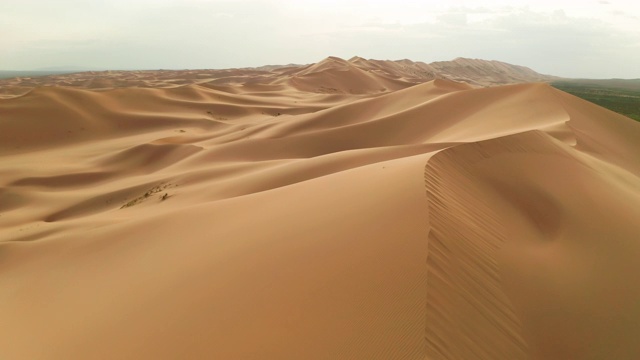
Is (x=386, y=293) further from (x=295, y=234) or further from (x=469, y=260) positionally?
(x=295, y=234)

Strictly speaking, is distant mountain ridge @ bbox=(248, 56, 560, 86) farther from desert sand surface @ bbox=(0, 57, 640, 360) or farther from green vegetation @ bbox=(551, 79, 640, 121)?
desert sand surface @ bbox=(0, 57, 640, 360)

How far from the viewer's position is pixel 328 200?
5676 mm

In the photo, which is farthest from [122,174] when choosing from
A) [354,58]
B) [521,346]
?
[354,58]

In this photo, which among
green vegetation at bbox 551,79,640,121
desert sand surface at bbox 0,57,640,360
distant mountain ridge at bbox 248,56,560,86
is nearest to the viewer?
desert sand surface at bbox 0,57,640,360

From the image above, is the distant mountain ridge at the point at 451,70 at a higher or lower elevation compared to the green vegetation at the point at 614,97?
higher

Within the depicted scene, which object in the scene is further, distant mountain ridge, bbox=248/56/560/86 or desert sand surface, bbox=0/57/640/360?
distant mountain ridge, bbox=248/56/560/86

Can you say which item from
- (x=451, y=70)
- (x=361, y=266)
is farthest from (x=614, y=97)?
(x=361, y=266)

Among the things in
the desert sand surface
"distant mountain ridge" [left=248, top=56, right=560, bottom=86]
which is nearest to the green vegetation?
"distant mountain ridge" [left=248, top=56, right=560, bottom=86]

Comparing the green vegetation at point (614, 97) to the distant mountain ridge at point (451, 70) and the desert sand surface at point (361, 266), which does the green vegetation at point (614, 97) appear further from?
the desert sand surface at point (361, 266)

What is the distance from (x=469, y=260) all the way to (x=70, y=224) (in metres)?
7.56

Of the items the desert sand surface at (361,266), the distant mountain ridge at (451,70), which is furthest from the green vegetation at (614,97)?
the desert sand surface at (361,266)

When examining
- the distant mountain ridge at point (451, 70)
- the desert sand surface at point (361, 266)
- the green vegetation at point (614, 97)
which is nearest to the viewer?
the desert sand surface at point (361, 266)

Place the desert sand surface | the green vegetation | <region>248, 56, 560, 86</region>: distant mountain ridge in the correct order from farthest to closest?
<region>248, 56, 560, 86</region>: distant mountain ridge, the green vegetation, the desert sand surface

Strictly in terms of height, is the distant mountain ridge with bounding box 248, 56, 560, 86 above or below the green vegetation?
above
